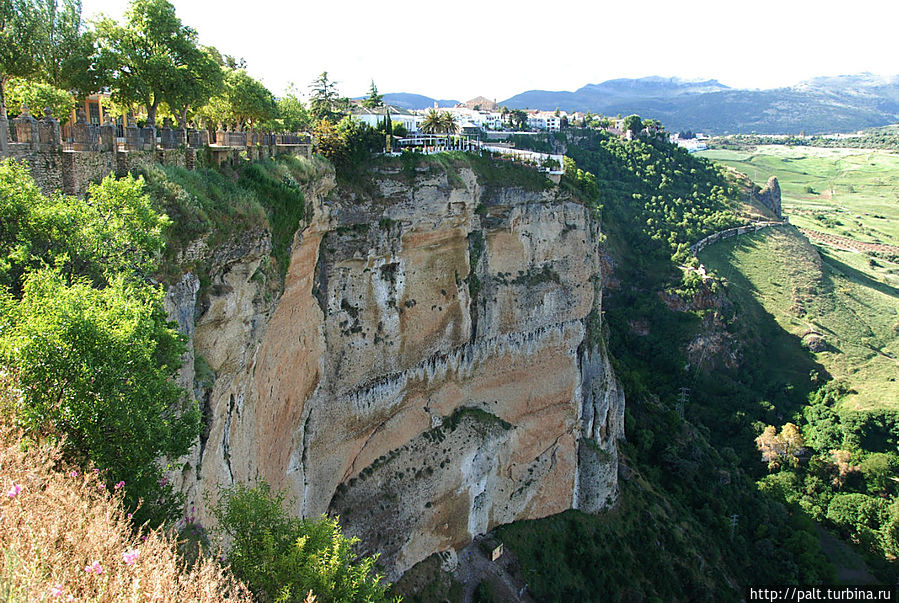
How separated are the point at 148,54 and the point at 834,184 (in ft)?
509

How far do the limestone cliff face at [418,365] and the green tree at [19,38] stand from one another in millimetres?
7145

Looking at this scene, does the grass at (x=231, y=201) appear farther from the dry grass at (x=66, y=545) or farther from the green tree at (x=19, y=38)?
the dry grass at (x=66, y=545)

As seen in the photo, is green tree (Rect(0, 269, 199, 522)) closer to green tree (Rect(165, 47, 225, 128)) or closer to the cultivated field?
green tree (Rect(165, 47, 225, 128))

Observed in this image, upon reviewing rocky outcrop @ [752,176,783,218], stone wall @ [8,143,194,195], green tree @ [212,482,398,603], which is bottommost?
green tree @ [212,482,398,603]

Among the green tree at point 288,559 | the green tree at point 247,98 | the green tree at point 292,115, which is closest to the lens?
the green tree at point 288,559

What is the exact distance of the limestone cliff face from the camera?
17219 mm

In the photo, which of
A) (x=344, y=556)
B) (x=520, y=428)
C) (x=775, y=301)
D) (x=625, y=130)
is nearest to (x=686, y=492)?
(x=520, y=428)

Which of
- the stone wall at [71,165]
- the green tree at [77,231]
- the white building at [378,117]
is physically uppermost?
the white building at [378,117]

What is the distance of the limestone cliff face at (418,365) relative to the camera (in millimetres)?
17219

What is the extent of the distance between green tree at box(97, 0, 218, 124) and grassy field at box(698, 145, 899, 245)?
106m

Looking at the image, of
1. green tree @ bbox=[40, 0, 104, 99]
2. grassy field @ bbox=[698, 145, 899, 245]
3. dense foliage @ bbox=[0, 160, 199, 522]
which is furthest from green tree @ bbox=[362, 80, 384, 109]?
grassy field @ bbox=[698, 145, 899, 245]

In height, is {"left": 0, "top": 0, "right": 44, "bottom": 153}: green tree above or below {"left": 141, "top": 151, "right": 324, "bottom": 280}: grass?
above

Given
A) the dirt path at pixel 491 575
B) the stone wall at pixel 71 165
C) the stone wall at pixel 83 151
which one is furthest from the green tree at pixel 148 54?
the dirt path at pixel 491 575

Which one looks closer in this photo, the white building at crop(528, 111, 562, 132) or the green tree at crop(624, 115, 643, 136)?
the green tree at crop(624, 115, 643, 136)
